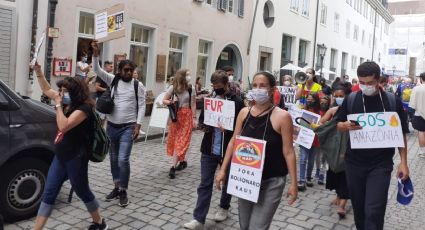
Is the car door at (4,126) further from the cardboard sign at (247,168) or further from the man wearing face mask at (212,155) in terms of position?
the cardboard sign at (247,168)

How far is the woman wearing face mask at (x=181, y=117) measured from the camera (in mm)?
7059

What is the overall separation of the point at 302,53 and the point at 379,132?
2573cm

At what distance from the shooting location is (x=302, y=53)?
94.8ft

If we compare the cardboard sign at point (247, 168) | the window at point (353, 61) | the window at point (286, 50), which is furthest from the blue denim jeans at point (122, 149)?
the window at point (353, 61)

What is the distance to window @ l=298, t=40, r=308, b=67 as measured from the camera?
2845 cm

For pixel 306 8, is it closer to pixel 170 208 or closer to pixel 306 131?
pixel 306 131

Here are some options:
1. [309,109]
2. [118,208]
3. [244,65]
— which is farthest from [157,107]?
[244,65]

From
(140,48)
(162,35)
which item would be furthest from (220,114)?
(162,35)

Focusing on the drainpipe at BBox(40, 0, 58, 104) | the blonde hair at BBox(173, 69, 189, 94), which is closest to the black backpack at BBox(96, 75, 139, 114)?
the blonde hair at BBox(173, 69, 189, 94)

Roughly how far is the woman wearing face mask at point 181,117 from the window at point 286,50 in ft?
62.6

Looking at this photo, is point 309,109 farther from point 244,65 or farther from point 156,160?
point 244,65

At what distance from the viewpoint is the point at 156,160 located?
8.40 m

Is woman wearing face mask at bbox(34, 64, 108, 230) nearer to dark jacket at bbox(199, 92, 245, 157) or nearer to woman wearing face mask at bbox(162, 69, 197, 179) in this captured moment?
dark jacket at bbox(199, 92, 245, 157)

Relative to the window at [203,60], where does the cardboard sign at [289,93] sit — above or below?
below
